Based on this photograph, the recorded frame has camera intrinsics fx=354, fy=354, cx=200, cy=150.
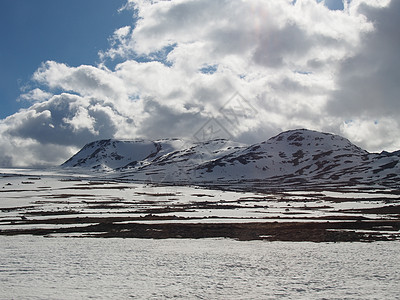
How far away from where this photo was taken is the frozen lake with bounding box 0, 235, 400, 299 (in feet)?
59.9

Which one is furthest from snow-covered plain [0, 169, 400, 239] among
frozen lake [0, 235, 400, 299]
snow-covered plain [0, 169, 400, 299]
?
frozen lake [0, 235, 400, 299]

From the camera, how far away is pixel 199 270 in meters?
23.1

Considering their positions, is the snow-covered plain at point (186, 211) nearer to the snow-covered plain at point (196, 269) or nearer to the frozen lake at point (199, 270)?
the snow-covered plain at point (196, 269)

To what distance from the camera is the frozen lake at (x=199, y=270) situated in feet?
59.9

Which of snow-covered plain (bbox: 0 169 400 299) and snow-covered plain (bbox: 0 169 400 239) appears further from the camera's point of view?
snow-covered plain (bbox: 0 169 400 239)

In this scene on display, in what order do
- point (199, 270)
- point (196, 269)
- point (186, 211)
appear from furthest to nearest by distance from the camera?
point (186, 211) < point (196, 269) < point (199, 270)

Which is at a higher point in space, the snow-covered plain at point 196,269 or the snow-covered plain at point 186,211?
A: the snow-covered plain at point 186,211

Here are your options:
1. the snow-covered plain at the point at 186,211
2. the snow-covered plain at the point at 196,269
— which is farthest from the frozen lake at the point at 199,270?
the snow-covered plain at the point at 186,211

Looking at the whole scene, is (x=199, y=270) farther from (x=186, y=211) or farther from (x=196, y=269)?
(x=186, y=211)

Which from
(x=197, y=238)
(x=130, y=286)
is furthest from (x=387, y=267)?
(x=197, y=238)

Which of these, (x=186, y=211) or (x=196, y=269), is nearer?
(x=196, y=269)

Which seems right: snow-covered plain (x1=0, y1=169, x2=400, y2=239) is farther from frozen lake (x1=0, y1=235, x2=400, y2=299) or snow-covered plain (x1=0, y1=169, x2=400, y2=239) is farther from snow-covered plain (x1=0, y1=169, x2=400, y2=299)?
frozen lake (x1=0, y1=235, x2=400, y2=299)

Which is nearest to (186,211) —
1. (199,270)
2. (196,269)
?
(196,269)

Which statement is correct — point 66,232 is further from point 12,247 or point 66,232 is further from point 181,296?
point 181,296
